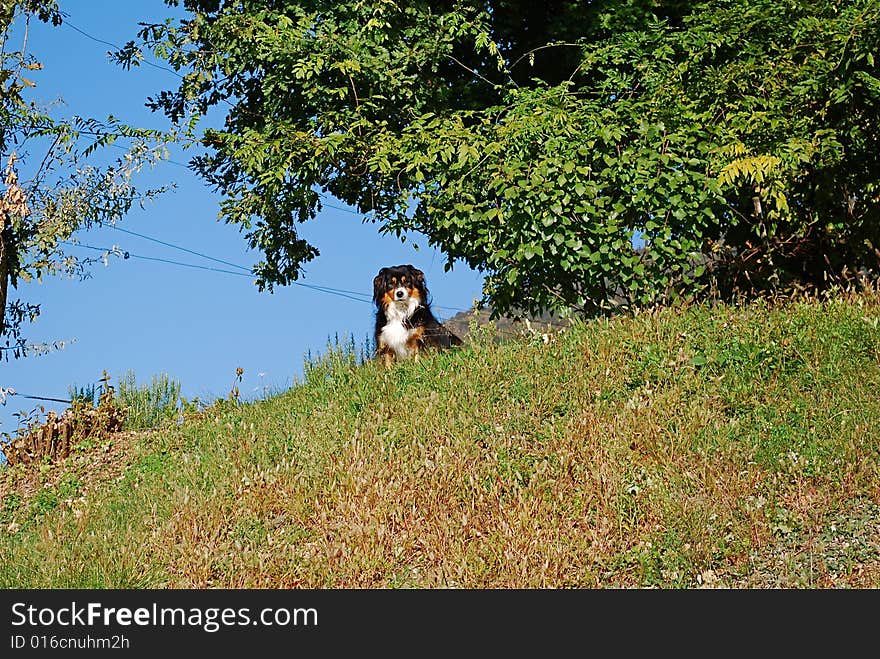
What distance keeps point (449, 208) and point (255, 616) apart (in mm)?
6919

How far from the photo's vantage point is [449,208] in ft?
38.0

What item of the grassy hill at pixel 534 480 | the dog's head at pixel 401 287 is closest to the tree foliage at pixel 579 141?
the dog's head at pixel 401 287

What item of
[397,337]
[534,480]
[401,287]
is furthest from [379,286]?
[534,480]

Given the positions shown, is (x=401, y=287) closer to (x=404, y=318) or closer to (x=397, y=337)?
(x=404, y=318)

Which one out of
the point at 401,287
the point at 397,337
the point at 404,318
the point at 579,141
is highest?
the point at 579,141

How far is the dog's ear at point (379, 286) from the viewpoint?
11023mm

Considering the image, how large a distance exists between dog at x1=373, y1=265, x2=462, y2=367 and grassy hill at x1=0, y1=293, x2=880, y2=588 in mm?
1432

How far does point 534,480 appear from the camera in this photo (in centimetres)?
684

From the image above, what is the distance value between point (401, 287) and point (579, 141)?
2529 mm

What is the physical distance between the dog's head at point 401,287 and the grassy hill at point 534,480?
1.66 m

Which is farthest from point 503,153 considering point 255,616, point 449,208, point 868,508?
Answer: point 255,616

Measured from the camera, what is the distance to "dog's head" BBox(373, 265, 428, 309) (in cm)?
1091

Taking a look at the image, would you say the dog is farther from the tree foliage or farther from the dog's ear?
the tree foliage

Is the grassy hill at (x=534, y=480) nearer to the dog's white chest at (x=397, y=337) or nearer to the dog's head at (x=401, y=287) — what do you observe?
the dog's white chest at (x=397, y=337)
